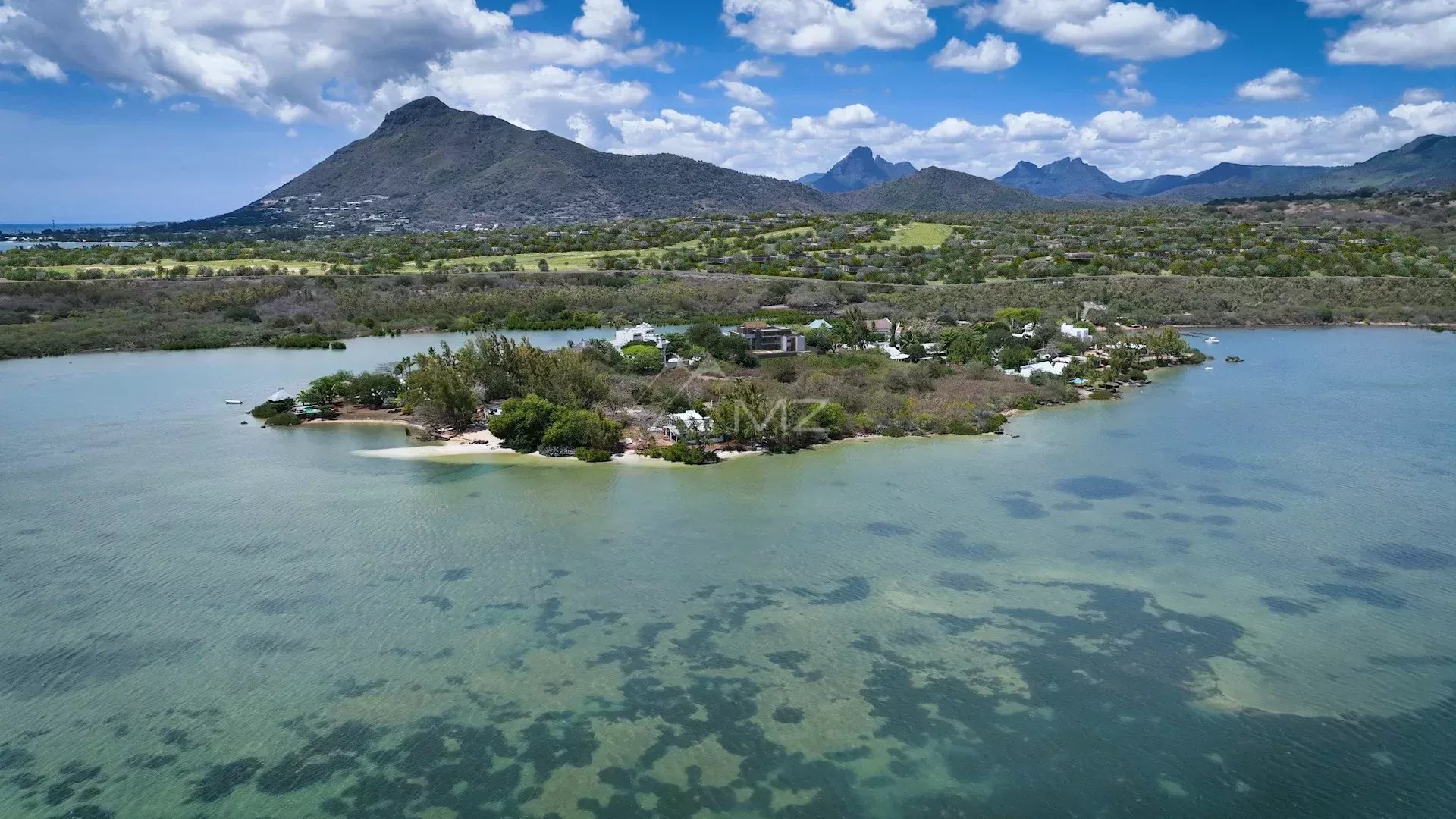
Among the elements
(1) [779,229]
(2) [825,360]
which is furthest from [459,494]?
(1) [779,229]

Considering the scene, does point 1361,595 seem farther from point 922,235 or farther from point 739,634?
point 922,235

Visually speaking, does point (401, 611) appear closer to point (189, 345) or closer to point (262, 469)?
point (262, 469)

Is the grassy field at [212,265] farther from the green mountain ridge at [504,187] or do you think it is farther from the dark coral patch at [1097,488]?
the dark coral patch at [1097,488]

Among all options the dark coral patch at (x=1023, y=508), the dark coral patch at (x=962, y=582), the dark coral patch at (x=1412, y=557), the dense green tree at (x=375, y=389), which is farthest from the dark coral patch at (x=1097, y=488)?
the dense green tree at (x=375, y=389)

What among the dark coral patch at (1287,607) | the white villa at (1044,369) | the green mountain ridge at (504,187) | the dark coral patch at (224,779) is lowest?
the dark coral patch at (1287,607)

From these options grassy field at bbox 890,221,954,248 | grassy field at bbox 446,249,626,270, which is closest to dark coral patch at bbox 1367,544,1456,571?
grassy field at bbox 446,249,626,270

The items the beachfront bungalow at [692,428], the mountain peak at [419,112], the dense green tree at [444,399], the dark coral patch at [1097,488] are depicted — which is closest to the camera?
the dark coral patch at [1097,488]
